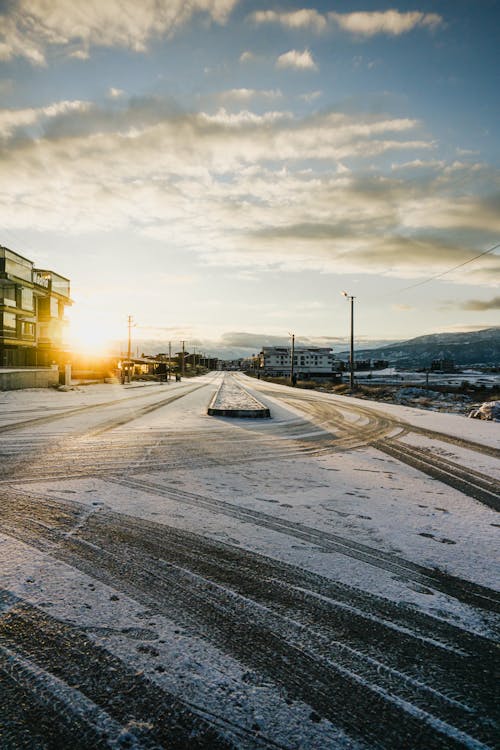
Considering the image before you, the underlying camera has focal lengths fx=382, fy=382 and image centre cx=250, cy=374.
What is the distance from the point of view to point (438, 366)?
152m

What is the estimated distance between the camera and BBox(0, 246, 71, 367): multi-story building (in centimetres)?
3962

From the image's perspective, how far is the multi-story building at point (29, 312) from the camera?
3962cm

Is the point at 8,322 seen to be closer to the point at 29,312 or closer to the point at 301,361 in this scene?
the point at 29,312

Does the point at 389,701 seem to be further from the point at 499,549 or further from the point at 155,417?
the point at 155,417

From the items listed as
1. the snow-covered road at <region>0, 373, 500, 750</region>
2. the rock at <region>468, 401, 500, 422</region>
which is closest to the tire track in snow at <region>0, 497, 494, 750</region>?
the snow-covered road at <region>0, 373, 500, 750</region>

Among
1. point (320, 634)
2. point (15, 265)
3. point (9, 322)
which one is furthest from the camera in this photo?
point (15, 265)

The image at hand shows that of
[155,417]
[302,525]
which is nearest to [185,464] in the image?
[302,525]

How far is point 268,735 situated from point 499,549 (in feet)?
9.57

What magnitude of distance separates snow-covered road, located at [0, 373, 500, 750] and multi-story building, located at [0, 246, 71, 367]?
4104cm

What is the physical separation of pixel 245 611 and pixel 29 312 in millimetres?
49177

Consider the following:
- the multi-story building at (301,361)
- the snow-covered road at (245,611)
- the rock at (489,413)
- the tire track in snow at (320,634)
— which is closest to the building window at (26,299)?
the snow-covered road at (245,611)

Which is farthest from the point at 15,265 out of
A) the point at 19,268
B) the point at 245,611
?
the point at 245,611

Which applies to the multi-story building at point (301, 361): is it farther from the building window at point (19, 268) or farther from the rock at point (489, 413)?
the rock at point (489, 413)

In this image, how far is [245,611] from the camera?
2.44 meters
